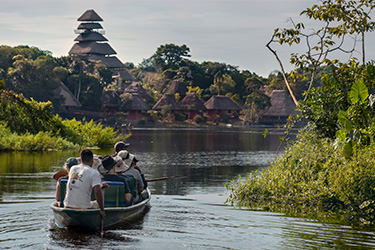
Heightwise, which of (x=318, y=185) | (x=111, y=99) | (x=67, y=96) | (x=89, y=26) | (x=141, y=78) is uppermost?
(x=89, y=26)

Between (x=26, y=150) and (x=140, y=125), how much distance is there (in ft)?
189

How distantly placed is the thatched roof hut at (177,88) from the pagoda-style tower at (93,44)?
13.4 meters

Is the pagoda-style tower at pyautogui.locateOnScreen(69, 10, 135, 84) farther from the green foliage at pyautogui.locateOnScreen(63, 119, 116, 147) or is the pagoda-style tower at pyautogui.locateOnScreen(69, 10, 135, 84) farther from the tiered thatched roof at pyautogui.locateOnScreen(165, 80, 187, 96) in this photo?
the green foliage at pyautogui.locateOnScreen(63, 119, 116, 147)

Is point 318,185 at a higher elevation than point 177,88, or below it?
below

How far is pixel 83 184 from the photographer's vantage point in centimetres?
1009

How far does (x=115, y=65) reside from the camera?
4163 inches

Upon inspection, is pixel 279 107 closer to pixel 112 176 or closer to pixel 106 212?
pixel 112 176

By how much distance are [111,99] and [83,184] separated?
253 ft

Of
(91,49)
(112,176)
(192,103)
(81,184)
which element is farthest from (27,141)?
(91,49)

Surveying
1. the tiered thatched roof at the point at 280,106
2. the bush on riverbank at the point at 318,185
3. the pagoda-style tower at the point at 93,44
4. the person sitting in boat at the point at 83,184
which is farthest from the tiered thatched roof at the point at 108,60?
the person sitting in boat at the point at 83,184

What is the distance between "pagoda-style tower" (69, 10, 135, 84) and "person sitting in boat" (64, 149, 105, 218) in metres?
95.4

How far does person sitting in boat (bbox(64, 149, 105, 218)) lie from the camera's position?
32.9ft

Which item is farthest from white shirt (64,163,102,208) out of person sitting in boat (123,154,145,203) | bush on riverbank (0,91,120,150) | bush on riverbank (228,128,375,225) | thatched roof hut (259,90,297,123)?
thatched roof hut (259,90,297,123)

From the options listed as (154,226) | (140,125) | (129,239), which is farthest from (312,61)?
(140,125)
